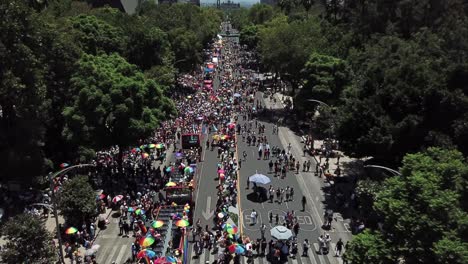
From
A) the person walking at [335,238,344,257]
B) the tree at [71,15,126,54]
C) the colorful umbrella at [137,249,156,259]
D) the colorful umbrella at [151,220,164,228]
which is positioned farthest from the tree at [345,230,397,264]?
the tree at [71,15,126,54]

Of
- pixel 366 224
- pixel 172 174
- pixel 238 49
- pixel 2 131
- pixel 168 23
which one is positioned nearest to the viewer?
pixel 366 224

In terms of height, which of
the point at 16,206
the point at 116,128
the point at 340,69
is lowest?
the point at 16,206

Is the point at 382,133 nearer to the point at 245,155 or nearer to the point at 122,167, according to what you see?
the point at 245,155

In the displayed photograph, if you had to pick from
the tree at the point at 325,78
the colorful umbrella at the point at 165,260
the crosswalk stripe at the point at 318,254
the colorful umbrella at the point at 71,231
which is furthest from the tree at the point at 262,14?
the colorful umbrella at the point at 165,260

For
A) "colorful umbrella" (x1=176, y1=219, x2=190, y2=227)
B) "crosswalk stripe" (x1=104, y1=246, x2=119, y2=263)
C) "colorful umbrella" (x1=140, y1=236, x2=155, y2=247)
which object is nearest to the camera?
"colorful umbrella" (x1=140, y1=236, x2=155, y2=247)

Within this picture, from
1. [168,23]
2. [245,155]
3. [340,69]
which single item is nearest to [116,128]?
[245,155]

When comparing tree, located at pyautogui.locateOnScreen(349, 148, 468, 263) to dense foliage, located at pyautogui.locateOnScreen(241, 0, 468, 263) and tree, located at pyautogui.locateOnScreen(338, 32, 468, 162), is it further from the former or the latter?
tree, located at pyautogui.locateOnScreen(338, 32, 468, 162)

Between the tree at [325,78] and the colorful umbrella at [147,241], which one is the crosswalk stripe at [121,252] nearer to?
the colorful umbrella at [147,241]

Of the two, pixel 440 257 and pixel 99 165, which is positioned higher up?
pixel 440 257
